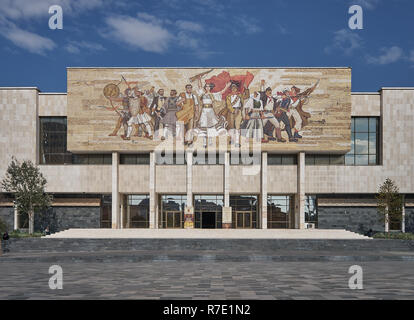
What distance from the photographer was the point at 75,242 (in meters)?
31.7

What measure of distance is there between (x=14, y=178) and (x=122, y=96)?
1241 cm

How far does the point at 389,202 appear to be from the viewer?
4306 centimetres

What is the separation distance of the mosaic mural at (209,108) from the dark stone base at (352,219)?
648cm

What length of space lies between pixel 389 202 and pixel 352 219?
19.5 feet

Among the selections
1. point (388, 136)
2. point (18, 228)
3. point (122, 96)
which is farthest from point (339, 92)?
point (18, 228)

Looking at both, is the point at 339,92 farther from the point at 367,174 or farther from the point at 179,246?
the point at 179,246

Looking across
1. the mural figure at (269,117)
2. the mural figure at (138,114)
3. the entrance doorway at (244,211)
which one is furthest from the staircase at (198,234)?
the mural figure at (138,114)

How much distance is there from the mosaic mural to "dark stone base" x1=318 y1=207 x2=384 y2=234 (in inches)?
255

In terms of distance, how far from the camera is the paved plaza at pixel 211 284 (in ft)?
36.8

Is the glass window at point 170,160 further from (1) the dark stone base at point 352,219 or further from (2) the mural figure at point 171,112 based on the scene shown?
(1) the dark stone base at point 352,219

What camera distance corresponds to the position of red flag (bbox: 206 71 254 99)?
154ft

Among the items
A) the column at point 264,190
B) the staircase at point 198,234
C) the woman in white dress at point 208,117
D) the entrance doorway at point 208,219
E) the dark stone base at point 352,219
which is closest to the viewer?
the staircase at point 198,234

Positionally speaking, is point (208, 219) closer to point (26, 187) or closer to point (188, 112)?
point (188, 112)

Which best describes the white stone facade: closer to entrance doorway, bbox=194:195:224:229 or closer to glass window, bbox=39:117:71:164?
glass window, bbox=39:117:71:164
